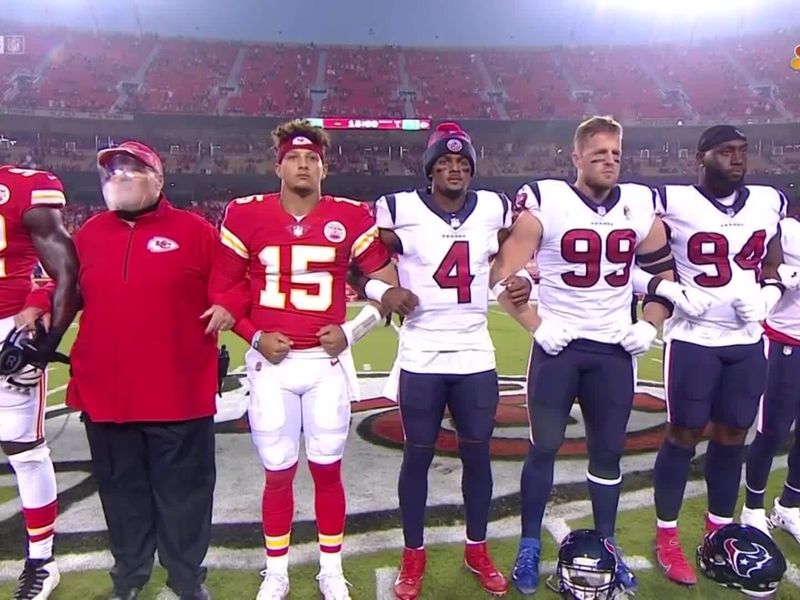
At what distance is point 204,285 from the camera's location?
282cm

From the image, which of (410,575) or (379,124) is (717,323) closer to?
(410,575)

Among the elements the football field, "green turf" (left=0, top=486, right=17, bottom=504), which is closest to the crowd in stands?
the football field

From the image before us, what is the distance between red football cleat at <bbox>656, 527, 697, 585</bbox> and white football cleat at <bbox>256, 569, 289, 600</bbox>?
1.71m

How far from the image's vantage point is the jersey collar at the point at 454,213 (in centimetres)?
298

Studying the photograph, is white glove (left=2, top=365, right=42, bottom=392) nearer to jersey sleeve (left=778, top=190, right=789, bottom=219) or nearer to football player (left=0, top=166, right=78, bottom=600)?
football player (left=0, top=166, right=78, bottom=600)

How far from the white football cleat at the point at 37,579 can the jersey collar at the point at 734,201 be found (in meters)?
3.42

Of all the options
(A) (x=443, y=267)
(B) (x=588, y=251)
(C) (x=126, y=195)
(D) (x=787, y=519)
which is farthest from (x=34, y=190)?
(D) (x=787, y=519)

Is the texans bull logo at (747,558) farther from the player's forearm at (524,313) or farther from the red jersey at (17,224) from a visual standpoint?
the red jersey at (17,224)

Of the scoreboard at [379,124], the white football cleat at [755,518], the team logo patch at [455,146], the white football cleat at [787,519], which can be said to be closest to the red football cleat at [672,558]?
the white football cleat at [755,518]

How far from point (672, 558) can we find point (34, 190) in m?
3.28

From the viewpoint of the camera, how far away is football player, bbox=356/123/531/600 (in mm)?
2934

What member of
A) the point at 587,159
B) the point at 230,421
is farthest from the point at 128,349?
the point at 230,421

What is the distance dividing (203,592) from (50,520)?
0.81 metres

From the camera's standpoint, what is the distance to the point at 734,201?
314 cm
